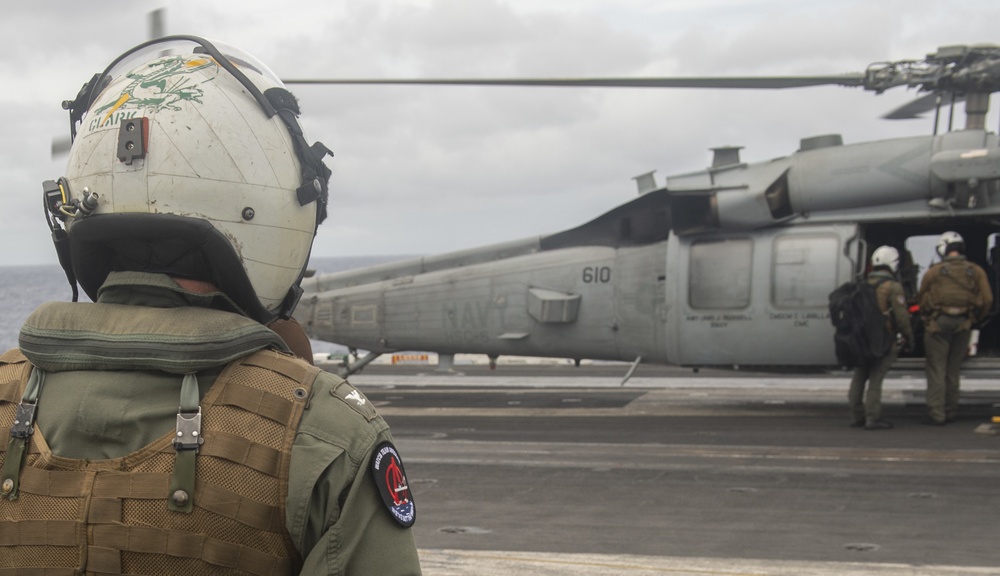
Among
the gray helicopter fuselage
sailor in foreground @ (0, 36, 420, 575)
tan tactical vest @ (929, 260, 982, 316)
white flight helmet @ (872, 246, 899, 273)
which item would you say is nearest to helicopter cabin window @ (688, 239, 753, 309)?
the gray helicopter fuselage

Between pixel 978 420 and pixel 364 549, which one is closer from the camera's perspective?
pixel 364 549

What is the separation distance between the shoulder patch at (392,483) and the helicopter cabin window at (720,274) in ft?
34.7

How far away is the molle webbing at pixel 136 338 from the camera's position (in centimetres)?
183

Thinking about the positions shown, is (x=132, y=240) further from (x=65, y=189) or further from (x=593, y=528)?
(x=593, y=528)

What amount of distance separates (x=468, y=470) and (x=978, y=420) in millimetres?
5803

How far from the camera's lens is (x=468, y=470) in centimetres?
939

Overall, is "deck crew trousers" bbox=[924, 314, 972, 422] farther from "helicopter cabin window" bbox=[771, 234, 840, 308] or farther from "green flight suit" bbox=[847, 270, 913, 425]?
"helicopter cabin window" bbox=[771, 234, 840, 308]

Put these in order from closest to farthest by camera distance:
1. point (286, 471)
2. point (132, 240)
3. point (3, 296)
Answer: point (286, 471) < point (132, 240) < point (3, 296)

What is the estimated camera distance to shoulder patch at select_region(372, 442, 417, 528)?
5.90ft

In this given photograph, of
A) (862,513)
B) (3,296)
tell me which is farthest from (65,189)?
(3,296)

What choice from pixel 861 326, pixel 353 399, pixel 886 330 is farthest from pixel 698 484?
pixel 353 399

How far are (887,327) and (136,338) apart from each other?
10326 mm

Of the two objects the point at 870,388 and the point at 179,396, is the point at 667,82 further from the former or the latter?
the point at 179,396

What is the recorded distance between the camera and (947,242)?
11.4 metres
